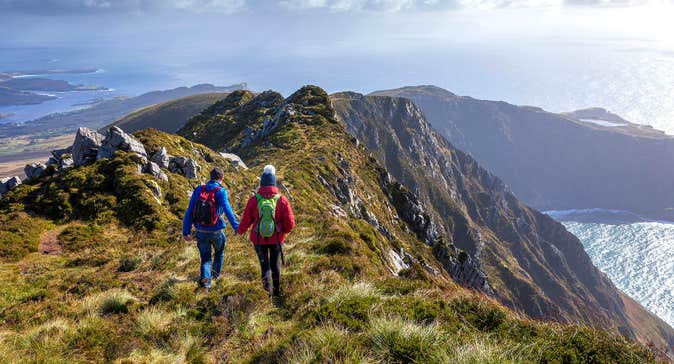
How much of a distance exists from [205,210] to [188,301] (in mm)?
2653

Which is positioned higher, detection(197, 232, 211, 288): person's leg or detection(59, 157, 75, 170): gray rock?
detection(59, 157, 75, 170): gray rock

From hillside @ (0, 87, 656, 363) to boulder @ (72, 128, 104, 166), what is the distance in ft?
4.68

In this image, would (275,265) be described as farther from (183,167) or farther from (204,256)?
(183,167)

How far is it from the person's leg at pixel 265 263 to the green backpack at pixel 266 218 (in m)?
0.63

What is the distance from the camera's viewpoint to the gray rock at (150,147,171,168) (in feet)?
80.1

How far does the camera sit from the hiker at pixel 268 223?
920 centimetres

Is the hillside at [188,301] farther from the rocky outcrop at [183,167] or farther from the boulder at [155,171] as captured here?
the rocky outcrop at [183,167]

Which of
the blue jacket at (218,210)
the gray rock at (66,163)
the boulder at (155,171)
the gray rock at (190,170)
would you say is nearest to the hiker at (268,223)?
the blue jacket at (218,210)

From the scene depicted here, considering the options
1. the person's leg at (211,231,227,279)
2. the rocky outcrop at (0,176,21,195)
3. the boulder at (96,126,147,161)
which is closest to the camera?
the person's leg at (211,231,227,279)

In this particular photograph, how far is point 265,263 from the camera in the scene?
9672mm

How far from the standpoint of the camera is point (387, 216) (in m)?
51.1

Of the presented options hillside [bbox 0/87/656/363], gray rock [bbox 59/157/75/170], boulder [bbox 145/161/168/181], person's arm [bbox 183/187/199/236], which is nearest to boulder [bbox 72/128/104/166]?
gray rock [bbox 59/157/75/170]

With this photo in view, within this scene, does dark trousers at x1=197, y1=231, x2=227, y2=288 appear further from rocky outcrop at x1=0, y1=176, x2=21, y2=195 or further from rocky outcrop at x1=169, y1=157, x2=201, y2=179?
rocky outcrop at x1=0, y1=176, x2=21, y2=195

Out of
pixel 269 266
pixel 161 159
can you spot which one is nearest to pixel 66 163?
pixel 161 159
